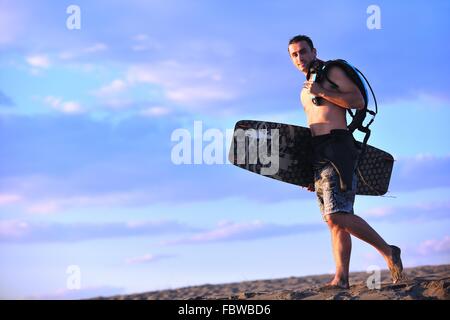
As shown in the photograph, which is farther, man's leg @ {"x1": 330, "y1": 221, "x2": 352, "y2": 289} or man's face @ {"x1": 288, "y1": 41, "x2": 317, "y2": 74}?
man's face @ {"x1": 288, "y1": 41, "x2": 317, "y2": 74}

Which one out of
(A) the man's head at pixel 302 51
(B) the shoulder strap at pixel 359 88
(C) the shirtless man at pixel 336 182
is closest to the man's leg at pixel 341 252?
(C) the shirtless man at pixel 336 182

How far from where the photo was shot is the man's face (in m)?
6.21

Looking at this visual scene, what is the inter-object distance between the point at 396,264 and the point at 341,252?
56 cm

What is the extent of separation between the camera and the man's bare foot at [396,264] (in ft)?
20.1

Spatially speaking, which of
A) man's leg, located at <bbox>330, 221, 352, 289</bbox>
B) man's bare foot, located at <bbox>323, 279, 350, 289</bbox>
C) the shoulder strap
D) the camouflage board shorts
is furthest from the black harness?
man's bare foot, located at <bbox>323, 279, 350, 289</bbox>

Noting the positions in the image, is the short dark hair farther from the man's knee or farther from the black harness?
the man's knee

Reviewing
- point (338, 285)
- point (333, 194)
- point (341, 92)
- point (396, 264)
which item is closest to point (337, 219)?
point (333, 194)

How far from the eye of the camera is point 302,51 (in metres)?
6.21

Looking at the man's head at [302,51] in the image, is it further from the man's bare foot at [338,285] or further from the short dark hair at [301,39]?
the man's bare foot at [338,285]

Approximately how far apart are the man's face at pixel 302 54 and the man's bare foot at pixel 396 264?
6.21 ft
